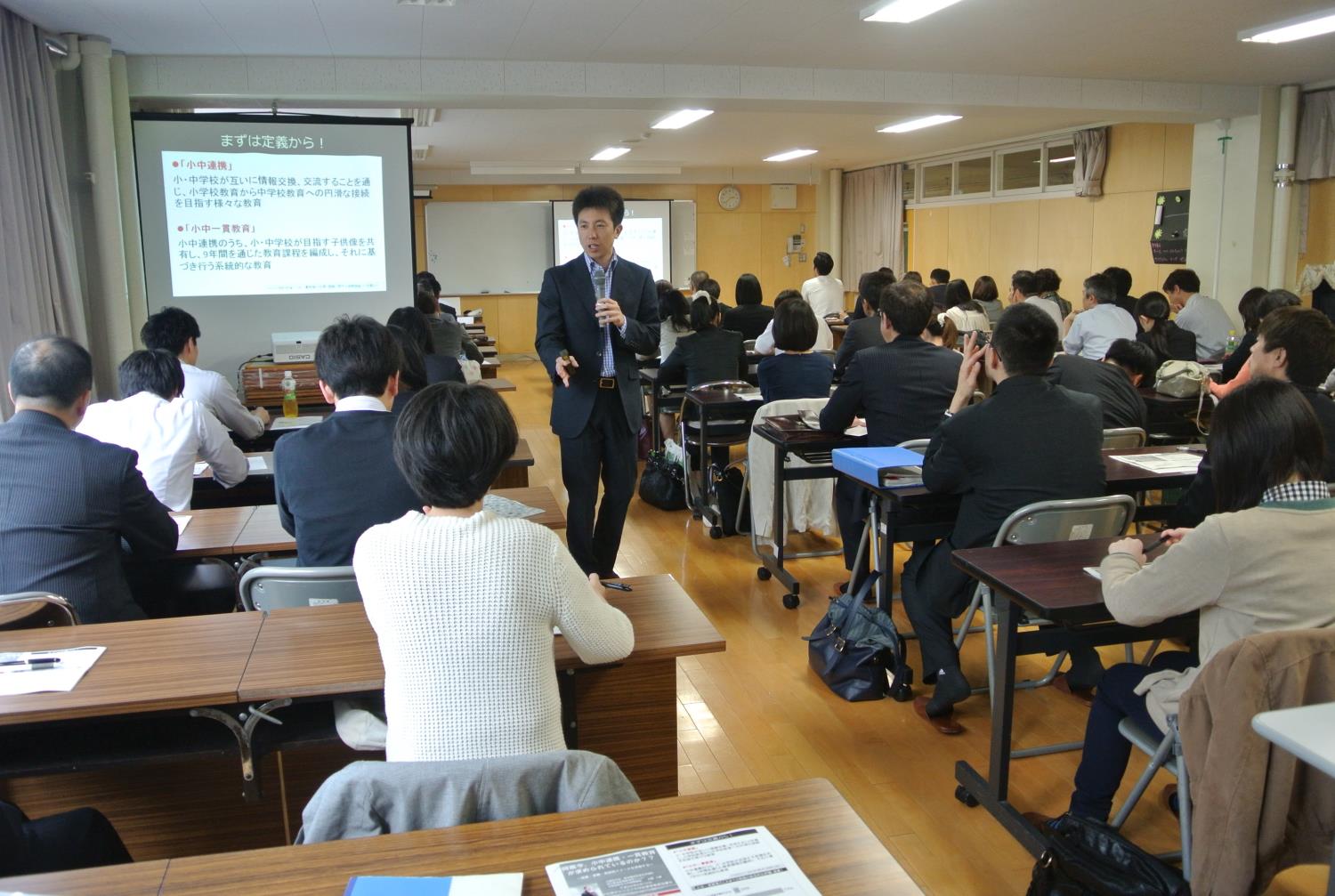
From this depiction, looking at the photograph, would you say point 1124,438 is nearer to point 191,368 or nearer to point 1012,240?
point 191,368

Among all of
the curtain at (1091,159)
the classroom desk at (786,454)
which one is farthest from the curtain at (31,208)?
the curtain at (1091,159)

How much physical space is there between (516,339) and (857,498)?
11743 millimetres

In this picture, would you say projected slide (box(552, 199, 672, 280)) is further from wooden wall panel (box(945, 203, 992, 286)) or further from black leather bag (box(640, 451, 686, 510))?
black leather bag (box(640, 451, 686, 510))

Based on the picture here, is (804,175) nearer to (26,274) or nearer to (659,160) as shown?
(659,160)

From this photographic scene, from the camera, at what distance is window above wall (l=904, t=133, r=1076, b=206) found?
10219mm

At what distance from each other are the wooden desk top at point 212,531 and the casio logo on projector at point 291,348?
232 centimetres

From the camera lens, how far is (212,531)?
299 cm

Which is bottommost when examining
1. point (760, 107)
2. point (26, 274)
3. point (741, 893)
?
point (741, 893)

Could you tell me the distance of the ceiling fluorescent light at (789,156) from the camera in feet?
40.0

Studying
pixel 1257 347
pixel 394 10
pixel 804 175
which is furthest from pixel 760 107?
pixel 804 175

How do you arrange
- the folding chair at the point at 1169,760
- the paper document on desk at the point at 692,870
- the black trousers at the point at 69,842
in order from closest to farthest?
the paper document on desk at the point at 692,870 → the black trousers at the point at 69,842 → the folding chair at the point at 1169,760

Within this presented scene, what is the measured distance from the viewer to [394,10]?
15.8 feet

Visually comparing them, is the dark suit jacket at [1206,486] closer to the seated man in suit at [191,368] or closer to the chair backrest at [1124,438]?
the chair backrest at [1124,438]

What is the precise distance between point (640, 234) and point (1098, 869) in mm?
13778
